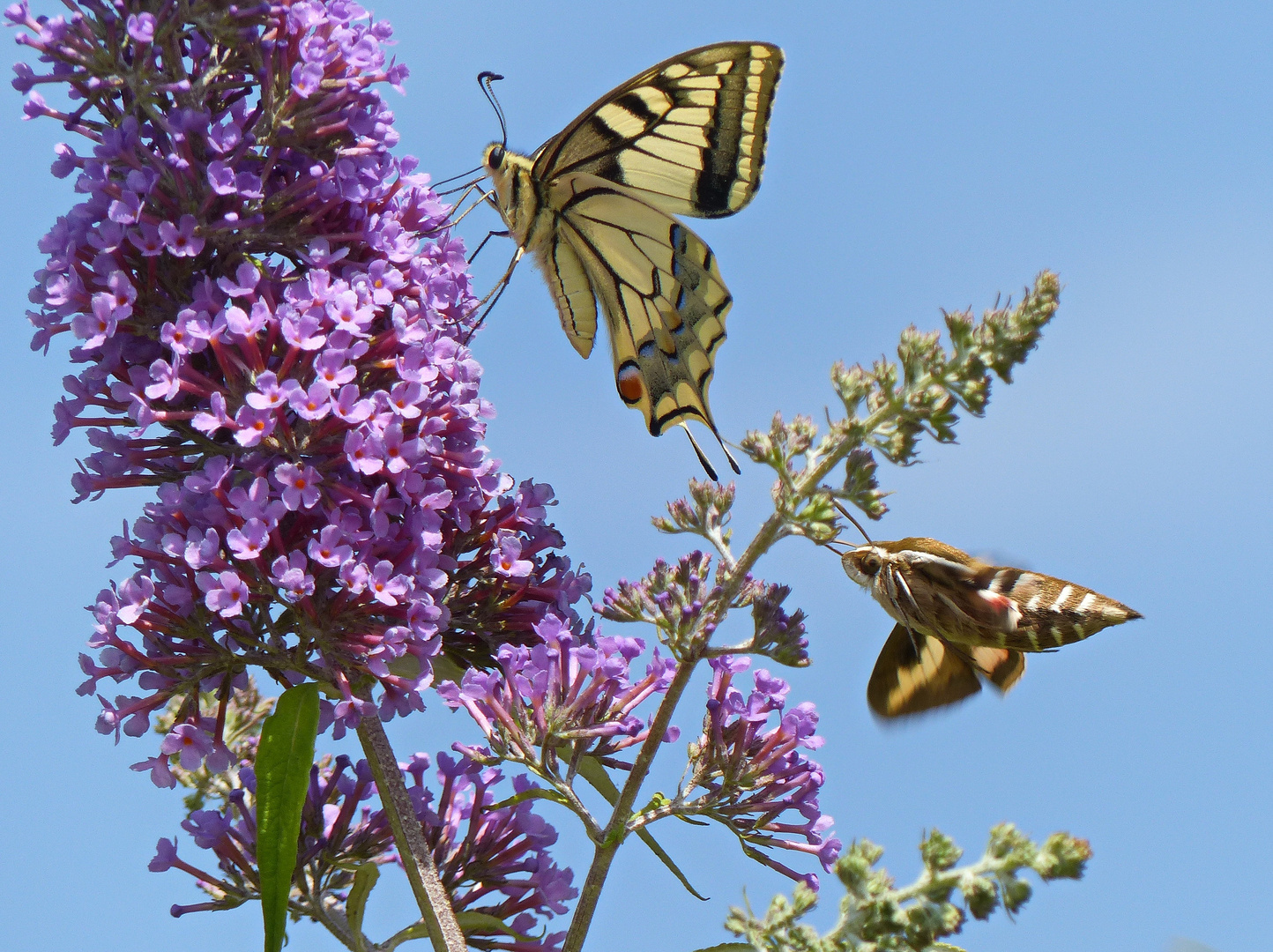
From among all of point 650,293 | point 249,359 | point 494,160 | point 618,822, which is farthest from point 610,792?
point 494,160

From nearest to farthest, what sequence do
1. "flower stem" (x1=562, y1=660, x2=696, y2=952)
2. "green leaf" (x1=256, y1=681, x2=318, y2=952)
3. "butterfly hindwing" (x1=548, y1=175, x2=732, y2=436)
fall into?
"green leaf" (x1=256, y1=681, x2=318, y2=952), "flower stem" (x1=562, y1=660, x2=696, y2=952), "butterfly hindwing" (x1=548, y1=175, x2=732, y2=436)

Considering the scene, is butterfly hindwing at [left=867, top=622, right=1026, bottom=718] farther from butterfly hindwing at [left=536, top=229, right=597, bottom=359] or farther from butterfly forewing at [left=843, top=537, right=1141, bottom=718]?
butterfly hindwing at [left=536, top=229, right=597, bottom=359]

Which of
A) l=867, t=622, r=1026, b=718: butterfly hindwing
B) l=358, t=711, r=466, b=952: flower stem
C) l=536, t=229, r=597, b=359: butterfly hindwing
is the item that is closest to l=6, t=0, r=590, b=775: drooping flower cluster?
l=358, t=711, r=466, b=952: flower stem

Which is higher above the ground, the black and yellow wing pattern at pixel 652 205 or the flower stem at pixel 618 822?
the black and yellow wing pattern at pixel 652 205

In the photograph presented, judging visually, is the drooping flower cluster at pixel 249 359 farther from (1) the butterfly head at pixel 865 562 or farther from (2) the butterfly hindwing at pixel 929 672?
(2) the butterfly hindwing at pixel 929 672

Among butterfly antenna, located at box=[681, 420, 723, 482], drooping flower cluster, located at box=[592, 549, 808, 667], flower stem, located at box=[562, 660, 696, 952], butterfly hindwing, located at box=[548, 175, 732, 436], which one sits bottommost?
flower stem, located at box=[562, 660, 696, 952]

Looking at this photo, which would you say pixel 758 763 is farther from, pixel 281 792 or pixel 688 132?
pixel 688 132

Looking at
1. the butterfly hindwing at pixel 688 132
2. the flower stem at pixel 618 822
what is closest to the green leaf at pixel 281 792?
the flower stem at pixel 618 822
